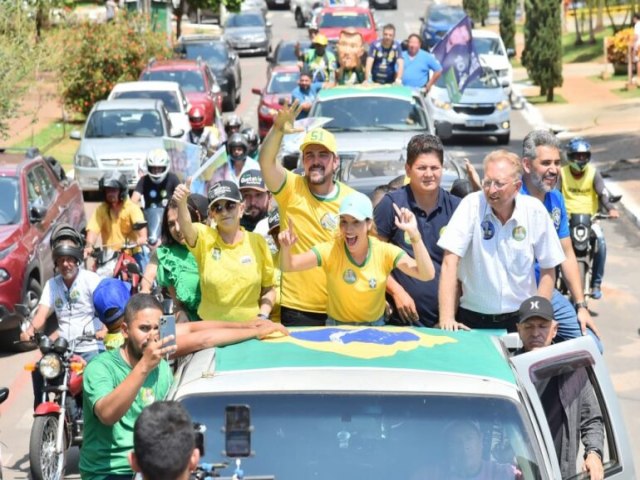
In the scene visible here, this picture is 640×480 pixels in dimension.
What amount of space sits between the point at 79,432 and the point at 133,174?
13721mm

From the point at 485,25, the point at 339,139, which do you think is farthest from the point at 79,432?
the point at 485,25

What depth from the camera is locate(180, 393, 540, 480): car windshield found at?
5.16 metres

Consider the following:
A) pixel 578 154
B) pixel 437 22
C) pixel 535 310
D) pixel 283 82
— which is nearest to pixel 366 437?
pixel 535 310

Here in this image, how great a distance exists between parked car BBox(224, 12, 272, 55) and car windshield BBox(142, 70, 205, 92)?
2013 centimetres

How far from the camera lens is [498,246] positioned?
7.62 meters

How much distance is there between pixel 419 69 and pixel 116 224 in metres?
9.17

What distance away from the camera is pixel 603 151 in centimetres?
2723

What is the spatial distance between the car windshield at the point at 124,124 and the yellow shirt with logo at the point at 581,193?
11681 millimetres

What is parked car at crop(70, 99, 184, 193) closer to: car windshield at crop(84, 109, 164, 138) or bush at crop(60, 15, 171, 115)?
car windshield at crop(84, 109, 164, 138)

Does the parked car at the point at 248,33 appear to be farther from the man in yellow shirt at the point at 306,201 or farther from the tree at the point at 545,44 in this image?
the man in yellow shirt at the point at 306,201

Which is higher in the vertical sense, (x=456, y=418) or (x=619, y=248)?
(x=456, y=418)

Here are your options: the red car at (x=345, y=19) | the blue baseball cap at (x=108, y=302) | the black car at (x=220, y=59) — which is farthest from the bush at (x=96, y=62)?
the blue baseball cap at (x=108, y=302)

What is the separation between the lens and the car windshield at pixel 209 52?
129 ft

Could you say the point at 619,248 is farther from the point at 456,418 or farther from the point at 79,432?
the point at 456,418
